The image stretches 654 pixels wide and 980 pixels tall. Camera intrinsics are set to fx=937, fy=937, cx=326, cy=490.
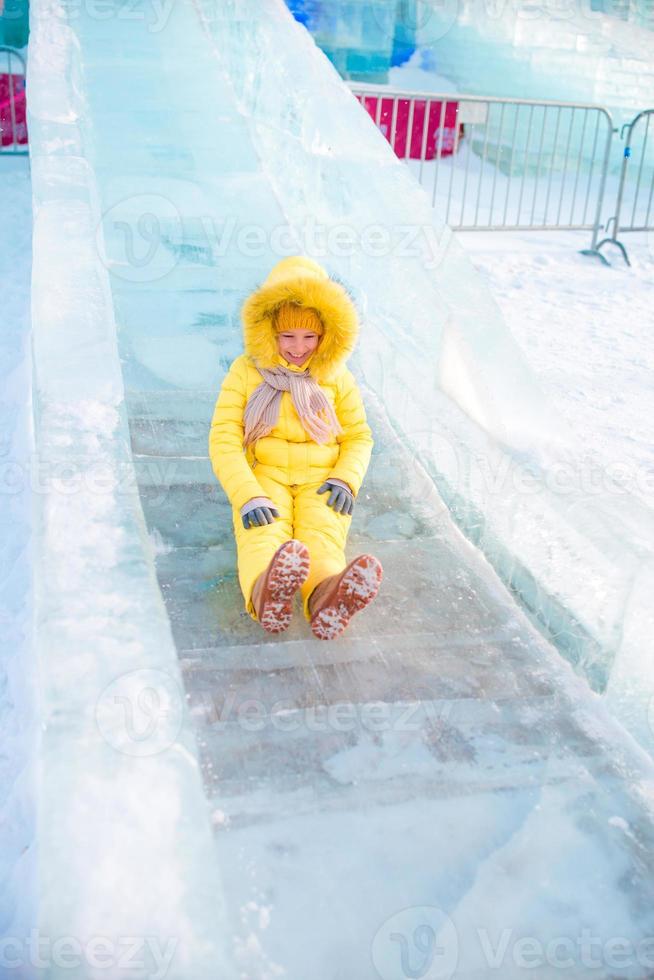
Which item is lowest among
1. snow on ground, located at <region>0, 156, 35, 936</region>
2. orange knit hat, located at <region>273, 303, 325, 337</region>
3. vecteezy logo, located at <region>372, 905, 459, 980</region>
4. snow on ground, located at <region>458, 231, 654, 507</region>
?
snow on ground, located at <region>458, 231, 654, 507</region>

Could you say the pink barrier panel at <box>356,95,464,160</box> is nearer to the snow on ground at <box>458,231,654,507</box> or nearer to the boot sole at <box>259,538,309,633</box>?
the snow on ground at <box>458,231,654,507</box>

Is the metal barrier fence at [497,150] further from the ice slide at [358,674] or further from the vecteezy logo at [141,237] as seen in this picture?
the ice slide at [358,674]

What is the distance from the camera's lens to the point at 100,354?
3252 mm

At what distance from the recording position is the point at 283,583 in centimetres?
228

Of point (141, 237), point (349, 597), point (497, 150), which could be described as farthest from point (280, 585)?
point (497, 150)

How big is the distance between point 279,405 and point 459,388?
715 mm

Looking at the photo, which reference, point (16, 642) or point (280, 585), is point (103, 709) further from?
point (16, 642)

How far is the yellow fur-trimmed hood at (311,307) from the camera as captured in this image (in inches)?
105

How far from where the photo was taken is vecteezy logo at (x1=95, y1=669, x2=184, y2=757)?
190cm

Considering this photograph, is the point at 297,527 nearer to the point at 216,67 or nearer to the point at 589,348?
the point at 589,348

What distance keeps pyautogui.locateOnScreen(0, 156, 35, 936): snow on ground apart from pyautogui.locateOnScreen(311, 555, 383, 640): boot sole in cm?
72

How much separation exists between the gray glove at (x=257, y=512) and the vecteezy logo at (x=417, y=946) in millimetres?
1074

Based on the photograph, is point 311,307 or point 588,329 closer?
point 311,307

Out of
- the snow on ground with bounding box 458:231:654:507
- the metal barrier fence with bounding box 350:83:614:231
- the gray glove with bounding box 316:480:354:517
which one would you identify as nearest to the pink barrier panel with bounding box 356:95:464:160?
the metal barrier fence with bounding box 350:83:614:231
